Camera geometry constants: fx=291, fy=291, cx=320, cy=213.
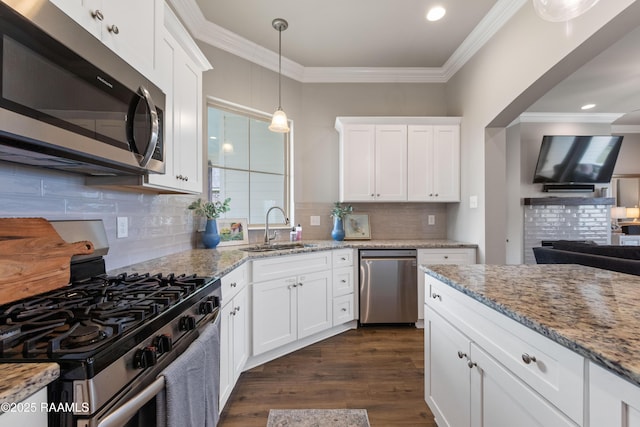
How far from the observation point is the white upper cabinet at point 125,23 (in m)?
0.96

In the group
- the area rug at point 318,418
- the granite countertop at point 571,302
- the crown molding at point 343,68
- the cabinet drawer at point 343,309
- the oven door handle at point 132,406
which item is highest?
the crown molding at point 343,68

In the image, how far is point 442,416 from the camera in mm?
1463

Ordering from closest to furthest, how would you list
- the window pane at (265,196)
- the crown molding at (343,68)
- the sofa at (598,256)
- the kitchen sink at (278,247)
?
the sofa at (598,256) → the crown molding at (343,68) → the kitchen sink at (278,247) → the window pane at (265,196)

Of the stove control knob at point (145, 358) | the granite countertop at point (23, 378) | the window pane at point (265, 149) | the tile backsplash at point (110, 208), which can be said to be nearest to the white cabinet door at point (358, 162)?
the window pane at point (265, 149)

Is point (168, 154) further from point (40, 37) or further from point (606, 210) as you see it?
point (606, 210)

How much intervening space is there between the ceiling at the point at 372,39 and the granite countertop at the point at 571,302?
7.00 ft

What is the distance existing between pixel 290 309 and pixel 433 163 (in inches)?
88.6

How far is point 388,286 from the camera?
3047 millimetres

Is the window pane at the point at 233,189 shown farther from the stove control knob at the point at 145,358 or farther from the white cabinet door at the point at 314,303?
the stove control knob at the point at 145,358

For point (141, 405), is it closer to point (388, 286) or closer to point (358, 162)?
point (388, 286)

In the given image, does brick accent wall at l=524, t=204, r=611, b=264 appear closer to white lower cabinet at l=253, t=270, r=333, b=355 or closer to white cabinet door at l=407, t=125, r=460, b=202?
white cabinet door at l=407, t=125, r=460, b=202

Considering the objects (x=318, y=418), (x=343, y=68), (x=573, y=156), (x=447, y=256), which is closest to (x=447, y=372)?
(x=318, y=418)

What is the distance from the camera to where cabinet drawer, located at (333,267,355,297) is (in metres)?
2.91

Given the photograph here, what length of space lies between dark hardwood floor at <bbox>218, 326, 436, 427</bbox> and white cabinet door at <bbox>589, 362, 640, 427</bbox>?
1.31 metres
